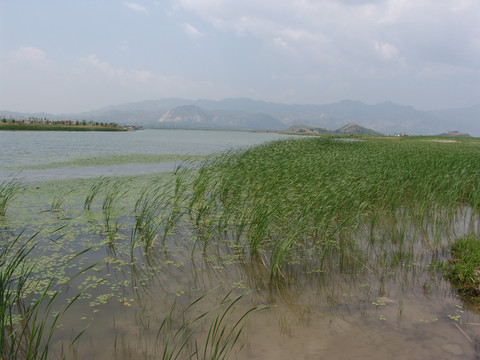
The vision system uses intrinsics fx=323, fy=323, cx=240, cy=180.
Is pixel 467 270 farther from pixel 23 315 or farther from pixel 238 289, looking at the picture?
pixel 23 315

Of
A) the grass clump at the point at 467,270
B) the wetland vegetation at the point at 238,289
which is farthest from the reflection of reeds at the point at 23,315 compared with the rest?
the grass clump at the point at 467,270

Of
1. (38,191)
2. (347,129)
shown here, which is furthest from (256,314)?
(347,129)

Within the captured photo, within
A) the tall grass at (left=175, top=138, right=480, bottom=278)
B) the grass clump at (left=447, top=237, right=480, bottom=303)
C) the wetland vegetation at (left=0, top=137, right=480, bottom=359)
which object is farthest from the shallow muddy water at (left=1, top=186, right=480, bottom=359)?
the tall grass at (left=175, top=138, right=480, bottom=278)

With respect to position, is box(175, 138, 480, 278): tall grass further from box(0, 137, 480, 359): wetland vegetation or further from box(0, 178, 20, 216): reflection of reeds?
box(0, 178, 20, 216): reflection of reeds

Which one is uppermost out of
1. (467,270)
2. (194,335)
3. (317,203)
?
(317,203)

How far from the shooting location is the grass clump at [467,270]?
439 centimetres

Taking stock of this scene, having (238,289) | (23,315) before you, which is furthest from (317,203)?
(23,315)

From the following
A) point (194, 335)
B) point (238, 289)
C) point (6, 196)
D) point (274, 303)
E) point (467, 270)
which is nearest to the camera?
point (194, 335)

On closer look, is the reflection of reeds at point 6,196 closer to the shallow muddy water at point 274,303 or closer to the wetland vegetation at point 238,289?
the wetland vegetation at point 238,289

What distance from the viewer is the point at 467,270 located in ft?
15.1

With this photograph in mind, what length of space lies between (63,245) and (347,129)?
20837cm

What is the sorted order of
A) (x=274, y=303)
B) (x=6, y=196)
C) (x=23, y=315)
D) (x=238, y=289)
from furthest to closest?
(x=6, y=196), (x=238, y=289), (x=274, y=303), (x=23, y=315)

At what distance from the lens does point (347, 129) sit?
199625 millimetres

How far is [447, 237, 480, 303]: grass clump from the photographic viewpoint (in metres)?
4.39
